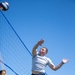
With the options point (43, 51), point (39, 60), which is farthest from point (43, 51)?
point (39, 60)

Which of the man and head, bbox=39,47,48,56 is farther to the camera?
head, bbox=39,47,48,56

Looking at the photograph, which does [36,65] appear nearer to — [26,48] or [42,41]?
[42,41]

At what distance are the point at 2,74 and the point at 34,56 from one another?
1078 millimetres

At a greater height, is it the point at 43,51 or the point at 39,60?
the point at 43,51

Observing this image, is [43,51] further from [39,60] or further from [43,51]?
[39,60]

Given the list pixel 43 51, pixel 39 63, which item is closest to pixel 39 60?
pixel 39 63

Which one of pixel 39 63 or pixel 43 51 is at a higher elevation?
pixel 43 51

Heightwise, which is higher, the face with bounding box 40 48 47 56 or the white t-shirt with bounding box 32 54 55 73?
the face with bounding box 40 48 47 56

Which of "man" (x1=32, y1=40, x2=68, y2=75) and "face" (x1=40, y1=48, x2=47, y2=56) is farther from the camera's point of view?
"face" (x1=40, y1=48, x2=47, y2=56)

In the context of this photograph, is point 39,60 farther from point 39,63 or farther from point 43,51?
point 43,51

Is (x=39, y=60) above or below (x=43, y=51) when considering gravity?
below

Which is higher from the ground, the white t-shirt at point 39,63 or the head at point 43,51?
the head at point 43,51

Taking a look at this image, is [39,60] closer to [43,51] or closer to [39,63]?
[39,63]

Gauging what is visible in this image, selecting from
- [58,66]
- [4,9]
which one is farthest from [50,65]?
[4,9]
